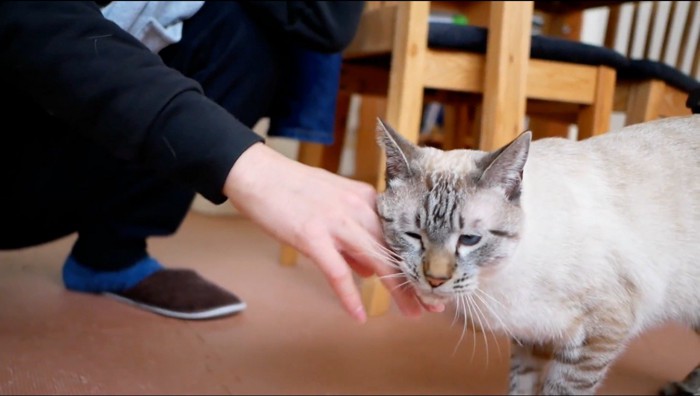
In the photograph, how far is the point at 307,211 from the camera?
0.67 meters

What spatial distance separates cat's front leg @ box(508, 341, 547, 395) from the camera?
93cm

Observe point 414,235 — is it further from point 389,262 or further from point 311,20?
point 311,20

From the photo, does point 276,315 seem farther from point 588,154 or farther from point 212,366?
point 588,154

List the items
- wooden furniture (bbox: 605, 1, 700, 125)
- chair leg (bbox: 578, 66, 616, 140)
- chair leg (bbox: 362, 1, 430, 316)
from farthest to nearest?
chair leg (bbox: 362, 1, 430, 316), chair leg (bbox: 578, 66, 616, 140), wooden furniture (bbox: 605, 1, 700, 125)

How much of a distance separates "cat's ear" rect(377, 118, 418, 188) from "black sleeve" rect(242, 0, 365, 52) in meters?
0.45

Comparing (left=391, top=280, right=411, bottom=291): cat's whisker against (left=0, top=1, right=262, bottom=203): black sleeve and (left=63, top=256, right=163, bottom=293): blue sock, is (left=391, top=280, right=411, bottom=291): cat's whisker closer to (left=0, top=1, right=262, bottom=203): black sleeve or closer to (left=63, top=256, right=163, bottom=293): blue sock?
(left=0, top=1, right=262, bottom=203): black sleeve

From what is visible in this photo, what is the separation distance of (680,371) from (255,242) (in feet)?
4.83

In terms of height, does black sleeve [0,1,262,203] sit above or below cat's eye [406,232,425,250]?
above

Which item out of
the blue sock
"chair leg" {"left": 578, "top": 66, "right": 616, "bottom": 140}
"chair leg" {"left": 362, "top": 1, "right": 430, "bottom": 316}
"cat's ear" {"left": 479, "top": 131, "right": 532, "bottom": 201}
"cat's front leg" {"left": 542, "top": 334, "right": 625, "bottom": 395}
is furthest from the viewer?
the blue sock

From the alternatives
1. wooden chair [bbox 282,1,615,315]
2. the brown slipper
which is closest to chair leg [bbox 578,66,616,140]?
wooden chair [bbox 282,1,615,315]

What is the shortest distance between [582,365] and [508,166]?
0.95 ft

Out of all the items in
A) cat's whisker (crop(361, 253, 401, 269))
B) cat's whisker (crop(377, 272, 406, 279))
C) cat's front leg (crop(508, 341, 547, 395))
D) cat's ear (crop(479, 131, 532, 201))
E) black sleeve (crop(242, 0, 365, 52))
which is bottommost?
cat's front leg (crop(508, 341, 547, 395))

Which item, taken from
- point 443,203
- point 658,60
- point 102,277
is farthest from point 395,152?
point 102,277

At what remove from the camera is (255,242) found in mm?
2039
